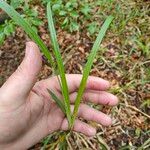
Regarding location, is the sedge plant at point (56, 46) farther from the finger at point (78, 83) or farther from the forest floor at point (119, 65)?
the forest floor at point (119, 65)

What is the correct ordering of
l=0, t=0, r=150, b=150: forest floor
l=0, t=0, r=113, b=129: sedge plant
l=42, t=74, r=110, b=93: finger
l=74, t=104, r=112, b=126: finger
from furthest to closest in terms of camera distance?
l=0, t=0, r=150, b=150: forest floor
l=74, t=104, r=112, b=126: finger
l=42, t=74, r=110, b=93: finger
l=0, t=0, r=113, b=129: sedge plant

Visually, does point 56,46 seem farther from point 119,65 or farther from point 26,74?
point 119,65

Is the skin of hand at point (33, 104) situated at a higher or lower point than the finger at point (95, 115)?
higher

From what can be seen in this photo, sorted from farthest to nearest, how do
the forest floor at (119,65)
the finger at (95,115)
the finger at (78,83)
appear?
the forest floor at (119,65) → the finger at (95,115) → the finger at (78,83)

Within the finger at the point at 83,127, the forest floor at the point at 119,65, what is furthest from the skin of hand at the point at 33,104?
the forest floor at the point at 119,65

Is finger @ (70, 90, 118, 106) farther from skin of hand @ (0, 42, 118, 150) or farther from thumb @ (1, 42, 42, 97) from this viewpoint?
thumb @ (1, 42, 42, 97)

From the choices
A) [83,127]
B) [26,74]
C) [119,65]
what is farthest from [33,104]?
[119,65]

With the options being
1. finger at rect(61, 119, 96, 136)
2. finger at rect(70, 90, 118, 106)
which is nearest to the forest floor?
finger at rect(61, 119, 96, 136)
